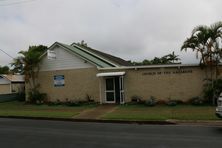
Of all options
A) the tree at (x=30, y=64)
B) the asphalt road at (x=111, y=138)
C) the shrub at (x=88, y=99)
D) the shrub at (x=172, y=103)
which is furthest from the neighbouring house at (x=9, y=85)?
the asphalt road at (x=111, y=138)

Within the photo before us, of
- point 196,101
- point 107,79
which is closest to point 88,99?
point 107,79

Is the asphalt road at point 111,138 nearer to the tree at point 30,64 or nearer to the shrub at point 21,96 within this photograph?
the tree at point 30,64

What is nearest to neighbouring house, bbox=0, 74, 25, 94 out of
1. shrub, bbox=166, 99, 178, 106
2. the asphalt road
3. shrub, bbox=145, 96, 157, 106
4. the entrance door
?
the entrance door

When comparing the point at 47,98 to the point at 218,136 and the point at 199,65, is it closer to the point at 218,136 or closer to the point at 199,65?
the point at 199,65

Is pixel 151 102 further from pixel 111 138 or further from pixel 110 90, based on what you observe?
pixel 111 138

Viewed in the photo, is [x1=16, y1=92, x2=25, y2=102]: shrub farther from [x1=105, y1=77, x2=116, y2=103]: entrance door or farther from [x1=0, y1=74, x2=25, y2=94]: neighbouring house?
[x1=105, y1=77, x2=116, y2=103]: entrance door

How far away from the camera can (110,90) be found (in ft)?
81.9

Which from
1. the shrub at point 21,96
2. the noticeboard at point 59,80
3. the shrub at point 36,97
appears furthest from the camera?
the shrub at point 21,96

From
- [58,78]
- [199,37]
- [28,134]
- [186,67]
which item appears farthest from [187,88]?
[28,134]

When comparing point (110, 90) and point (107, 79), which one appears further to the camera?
point (107, 79)

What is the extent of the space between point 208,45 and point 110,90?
832 centimetres

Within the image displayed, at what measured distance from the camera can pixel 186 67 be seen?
22.2 metres

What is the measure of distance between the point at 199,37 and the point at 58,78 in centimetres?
1248

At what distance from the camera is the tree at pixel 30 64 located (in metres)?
27.2
